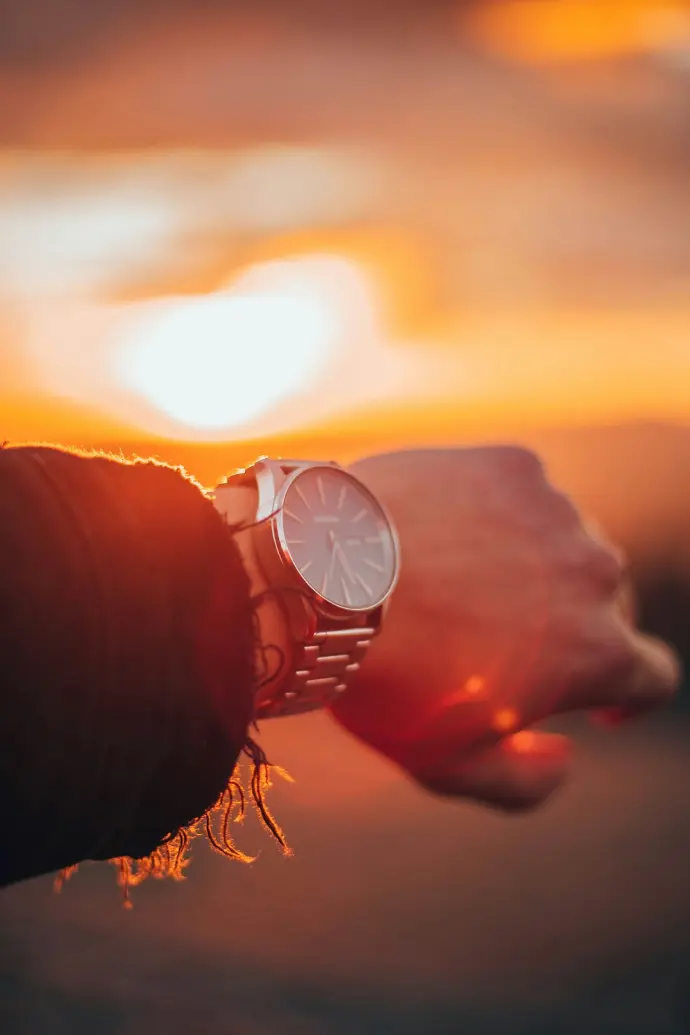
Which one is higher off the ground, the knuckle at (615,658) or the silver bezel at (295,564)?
the silver bezel at (295,564)

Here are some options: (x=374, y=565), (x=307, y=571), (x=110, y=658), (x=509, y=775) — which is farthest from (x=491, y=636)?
(x=110, y=658)

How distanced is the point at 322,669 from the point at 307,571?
0.18 metres

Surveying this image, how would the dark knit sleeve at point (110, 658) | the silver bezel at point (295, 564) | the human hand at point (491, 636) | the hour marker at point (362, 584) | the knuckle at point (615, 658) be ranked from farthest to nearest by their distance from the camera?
the knuckle at point (615, 658) → the human hand at point (491, 636) → the hour marker at point (362, 584) → the silver bezel at point (295, 564) → the dark knit sleeve at point (110, 658)

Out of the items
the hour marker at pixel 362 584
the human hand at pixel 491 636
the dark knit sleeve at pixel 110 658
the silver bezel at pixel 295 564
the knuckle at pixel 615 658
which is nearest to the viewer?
the dark knit sleeve at pixel 110 658

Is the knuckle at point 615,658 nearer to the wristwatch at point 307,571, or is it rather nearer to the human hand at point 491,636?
the human hand at point 491,636

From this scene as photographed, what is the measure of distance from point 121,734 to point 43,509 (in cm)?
26

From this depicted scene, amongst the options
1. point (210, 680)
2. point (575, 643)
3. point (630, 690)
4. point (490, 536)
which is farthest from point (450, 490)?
point (210, 680)

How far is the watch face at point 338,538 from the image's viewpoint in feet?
5.39

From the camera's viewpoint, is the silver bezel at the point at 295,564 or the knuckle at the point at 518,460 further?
the knuckle at the point at 518,460

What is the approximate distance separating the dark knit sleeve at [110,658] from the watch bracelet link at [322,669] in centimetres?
32

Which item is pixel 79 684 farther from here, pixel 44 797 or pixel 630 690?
pixel 630 690

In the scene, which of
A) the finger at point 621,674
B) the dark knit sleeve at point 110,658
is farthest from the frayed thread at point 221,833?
the finger at point 621,674

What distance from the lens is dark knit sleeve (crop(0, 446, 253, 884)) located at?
3.52 ft

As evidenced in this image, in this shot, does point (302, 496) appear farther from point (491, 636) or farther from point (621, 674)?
point (621, 674)
